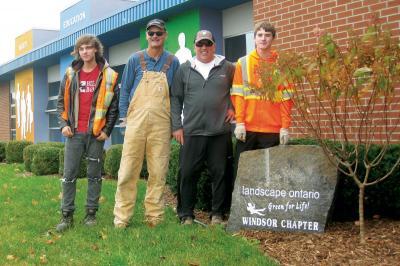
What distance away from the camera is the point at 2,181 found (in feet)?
33.0

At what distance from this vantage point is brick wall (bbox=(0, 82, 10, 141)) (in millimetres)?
23172

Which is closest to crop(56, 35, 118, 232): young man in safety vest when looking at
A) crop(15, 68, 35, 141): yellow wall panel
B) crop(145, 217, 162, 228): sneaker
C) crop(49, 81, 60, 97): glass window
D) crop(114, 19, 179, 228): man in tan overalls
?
crop(114, 19, 179, 228): man in tan overalls

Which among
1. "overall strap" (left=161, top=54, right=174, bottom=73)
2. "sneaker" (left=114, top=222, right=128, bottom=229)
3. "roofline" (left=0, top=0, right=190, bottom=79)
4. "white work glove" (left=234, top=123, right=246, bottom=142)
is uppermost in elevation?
"roofline" (left=0, top=0, right=190, bottom=79)

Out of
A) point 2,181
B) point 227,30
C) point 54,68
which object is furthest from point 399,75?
point 54,68

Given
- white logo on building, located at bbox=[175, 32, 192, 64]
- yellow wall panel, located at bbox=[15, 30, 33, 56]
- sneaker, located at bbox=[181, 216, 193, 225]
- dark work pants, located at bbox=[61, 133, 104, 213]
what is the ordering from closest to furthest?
sneaker, located at bbox=[181, 216, 193, 225] < dark work pants, located at bbox=[61, 133, 104, 213] < white logo on building, located at bbox=[175, 32, 192, 64] < yellow wall panel, located at bbox=[15, 30, 33, 56]

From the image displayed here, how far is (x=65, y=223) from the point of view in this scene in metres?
5.44

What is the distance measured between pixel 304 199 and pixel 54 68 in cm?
1607

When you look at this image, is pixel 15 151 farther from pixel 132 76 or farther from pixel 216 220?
pixel 216 220

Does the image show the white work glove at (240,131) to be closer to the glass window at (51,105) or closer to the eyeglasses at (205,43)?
the eyeglasses at (205,43)

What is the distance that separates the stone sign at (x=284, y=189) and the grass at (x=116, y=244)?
35cm

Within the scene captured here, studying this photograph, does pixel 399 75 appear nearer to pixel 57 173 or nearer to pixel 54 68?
pixel 57 173

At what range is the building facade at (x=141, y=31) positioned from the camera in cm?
666

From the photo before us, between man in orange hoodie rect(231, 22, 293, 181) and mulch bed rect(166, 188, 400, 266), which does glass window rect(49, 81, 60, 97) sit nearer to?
man in orange hoodie rect(231, 22, 293, 181)

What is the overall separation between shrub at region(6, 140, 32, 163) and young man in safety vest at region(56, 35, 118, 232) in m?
11.7
